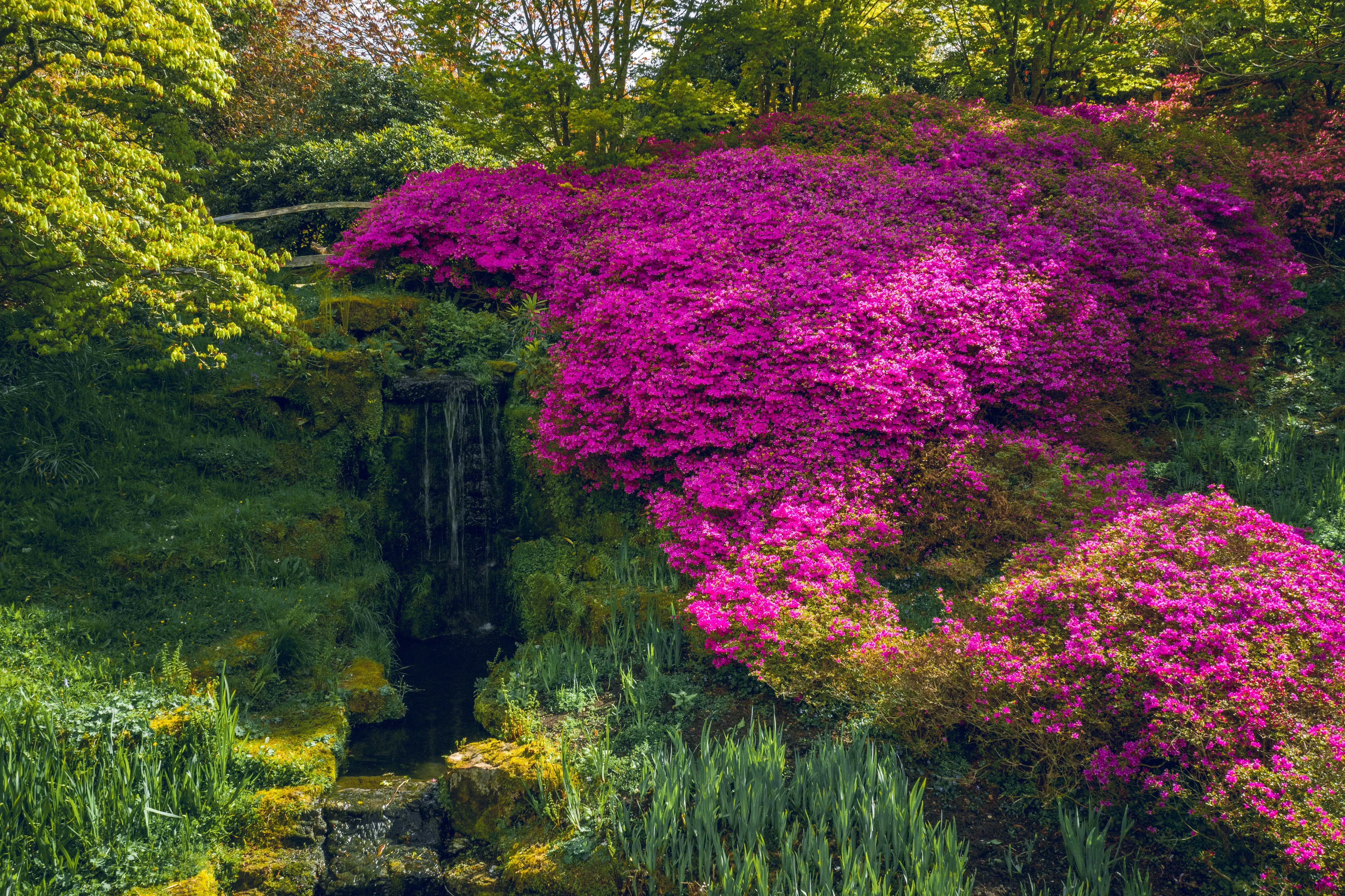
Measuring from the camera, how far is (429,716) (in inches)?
258

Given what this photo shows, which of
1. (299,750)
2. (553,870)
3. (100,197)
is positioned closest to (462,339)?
(100,197)

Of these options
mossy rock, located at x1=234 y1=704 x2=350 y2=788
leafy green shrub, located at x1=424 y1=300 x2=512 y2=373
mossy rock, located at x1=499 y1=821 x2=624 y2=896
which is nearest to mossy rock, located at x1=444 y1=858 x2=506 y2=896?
mossy rock, located at x1=499 y1=821 x2=624 y2=896

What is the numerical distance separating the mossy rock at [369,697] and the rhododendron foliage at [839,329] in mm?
2743

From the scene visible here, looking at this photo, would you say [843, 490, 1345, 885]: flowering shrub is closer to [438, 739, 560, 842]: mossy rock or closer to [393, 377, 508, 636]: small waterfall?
[438, 739, 560, 842]: mossy rock

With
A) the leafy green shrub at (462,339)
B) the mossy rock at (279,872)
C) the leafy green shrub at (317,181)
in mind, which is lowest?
the mossy rock at (279,872)

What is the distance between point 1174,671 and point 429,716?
573 centimetres

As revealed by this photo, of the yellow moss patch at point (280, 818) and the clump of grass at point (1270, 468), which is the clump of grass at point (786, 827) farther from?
the clump of grass at point (1270, 468)

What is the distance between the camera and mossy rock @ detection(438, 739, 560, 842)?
487 cm

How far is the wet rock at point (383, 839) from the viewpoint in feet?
15.1

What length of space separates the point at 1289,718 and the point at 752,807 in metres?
2.80

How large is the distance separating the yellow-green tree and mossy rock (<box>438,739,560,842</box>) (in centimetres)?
452

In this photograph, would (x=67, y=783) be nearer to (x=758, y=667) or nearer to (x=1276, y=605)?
(x=758, y=667)

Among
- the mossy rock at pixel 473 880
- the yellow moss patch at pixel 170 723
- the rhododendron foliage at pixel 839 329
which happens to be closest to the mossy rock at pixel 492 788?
the mossy rock at pixel 473 880

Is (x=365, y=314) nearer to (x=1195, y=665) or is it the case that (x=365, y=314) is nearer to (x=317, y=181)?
(x=317, y=181)
